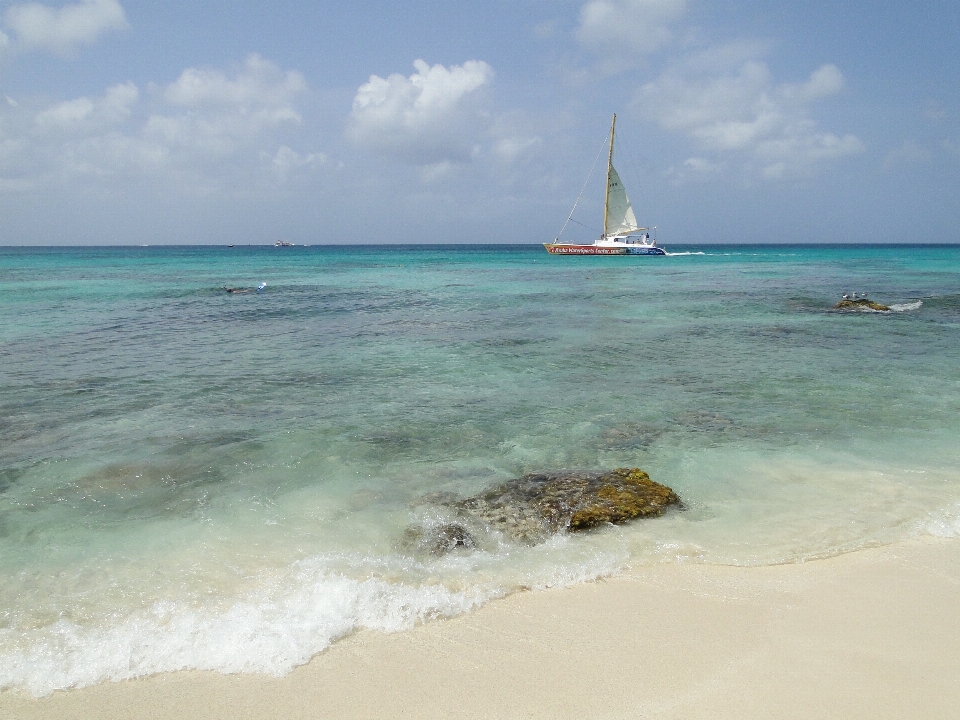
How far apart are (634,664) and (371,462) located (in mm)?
4463

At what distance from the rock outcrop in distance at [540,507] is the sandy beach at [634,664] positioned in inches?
38.8

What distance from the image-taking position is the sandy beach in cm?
355

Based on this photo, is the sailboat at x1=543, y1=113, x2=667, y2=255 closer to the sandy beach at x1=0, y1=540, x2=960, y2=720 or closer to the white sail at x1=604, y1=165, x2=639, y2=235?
the white sail at x1=604, y1=165, x2=639, y2=235

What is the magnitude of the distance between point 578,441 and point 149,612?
5.51m

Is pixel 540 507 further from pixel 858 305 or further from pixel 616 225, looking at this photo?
pixel 616 225

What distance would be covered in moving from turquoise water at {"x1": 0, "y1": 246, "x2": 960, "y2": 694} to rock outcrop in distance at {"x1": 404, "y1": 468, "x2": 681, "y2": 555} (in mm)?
209

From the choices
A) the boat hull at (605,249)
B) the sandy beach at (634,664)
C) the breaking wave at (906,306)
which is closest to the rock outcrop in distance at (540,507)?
the sandy beach at (634,664)

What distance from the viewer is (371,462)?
7605mm

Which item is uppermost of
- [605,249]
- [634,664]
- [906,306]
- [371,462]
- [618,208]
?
[618,208]

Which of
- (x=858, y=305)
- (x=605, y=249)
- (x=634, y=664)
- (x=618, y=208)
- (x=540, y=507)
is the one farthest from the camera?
(x=605, y=249)

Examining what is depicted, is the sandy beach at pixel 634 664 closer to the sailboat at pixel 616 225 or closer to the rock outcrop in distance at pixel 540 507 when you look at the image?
the rock outcrop in distance at pixel 540 507

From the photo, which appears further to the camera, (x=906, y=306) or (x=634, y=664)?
(x=906, y=306)

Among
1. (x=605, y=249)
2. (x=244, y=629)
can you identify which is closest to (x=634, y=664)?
(x=244, y=629)

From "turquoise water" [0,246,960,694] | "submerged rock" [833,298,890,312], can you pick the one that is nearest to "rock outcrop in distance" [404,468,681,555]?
"turquoise water" [0,246,960,694]
